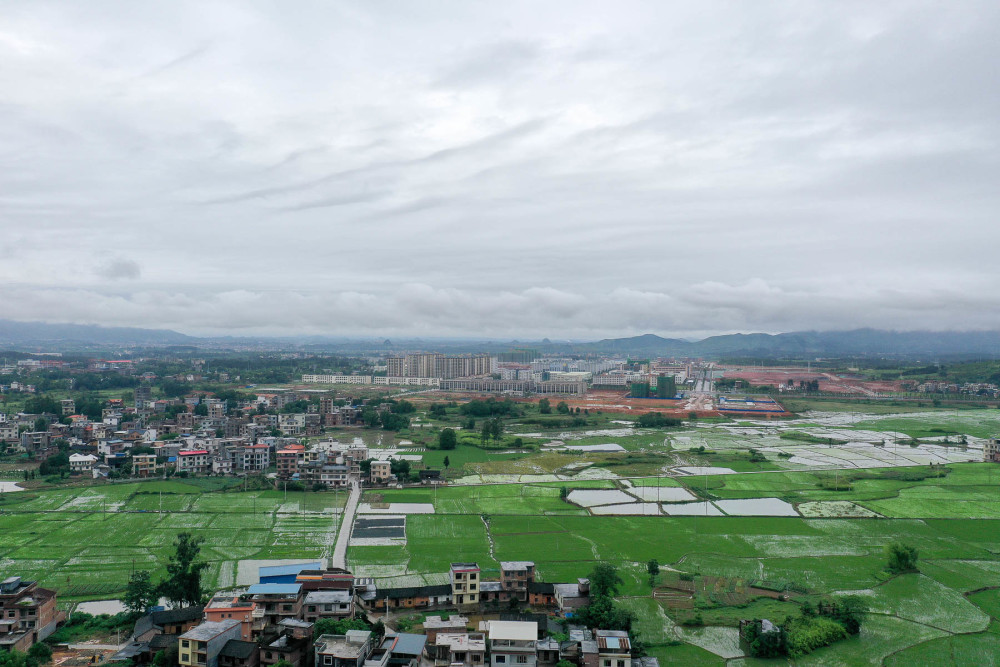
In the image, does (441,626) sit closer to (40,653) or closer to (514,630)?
(514,630)

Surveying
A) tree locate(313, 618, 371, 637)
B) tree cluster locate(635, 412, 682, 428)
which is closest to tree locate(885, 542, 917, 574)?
tree locate(313, 618, 371, 637)

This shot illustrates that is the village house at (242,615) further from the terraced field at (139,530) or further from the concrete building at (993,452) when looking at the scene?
the concrete building at (993,452)

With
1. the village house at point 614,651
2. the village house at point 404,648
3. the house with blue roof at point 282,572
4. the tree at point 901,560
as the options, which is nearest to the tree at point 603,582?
the village house at point 614,651

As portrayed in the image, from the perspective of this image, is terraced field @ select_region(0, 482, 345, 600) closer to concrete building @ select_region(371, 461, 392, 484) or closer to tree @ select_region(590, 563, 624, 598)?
concrete building @ select_region(371, 461, 392, 484)

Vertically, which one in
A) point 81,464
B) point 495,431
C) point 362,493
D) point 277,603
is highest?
point 495,431

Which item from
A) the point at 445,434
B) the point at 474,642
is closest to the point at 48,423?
the point at 445,434

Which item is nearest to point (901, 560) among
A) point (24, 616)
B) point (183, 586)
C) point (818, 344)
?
point (183, 586)
